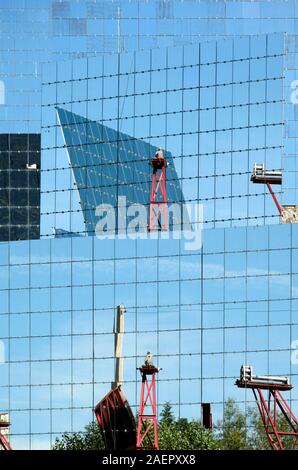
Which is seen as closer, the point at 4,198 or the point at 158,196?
the point at 158,196

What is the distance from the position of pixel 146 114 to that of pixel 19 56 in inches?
329

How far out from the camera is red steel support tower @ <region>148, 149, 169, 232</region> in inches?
2822

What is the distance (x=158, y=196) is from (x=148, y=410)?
10918 mm

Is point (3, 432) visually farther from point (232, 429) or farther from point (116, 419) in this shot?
point (232, 429)

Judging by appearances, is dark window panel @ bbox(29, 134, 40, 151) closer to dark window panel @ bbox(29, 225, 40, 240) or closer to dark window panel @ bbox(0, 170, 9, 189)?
dark window panel @ bbox(0, 170, 9, 189)

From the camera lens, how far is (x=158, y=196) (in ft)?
246

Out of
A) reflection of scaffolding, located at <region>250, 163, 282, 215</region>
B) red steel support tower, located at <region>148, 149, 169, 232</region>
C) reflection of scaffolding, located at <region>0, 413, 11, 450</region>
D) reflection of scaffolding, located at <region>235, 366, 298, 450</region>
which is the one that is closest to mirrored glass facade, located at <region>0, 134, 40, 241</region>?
red steel support tower, located at <region>148, 149, 169, 232</region>

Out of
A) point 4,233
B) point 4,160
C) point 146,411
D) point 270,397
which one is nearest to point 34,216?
point 4,233

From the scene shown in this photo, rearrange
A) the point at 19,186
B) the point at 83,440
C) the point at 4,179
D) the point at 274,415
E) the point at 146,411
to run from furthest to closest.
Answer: the point at 4,179 → the point at 19,186 → the point at 83,440 → the point at 146,411 → the point at 274,415

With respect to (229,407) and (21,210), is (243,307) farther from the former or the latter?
(21,210)

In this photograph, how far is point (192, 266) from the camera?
7100cm

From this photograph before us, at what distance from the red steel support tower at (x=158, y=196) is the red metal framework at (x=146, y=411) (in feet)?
23.7

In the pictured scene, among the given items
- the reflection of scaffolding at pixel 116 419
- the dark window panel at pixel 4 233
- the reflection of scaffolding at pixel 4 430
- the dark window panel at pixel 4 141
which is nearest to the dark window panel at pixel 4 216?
the dark window panel at pixel 4 233

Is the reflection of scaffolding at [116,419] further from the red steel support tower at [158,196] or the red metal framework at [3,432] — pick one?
the red steel support tower at [158,196]
